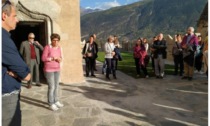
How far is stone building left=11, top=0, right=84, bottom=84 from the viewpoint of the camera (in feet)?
30.1

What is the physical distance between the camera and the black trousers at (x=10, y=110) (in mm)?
3021

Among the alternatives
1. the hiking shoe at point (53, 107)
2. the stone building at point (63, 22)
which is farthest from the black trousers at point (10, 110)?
the stone building at point (63, 22)

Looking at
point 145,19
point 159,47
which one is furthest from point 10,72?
point 145,19

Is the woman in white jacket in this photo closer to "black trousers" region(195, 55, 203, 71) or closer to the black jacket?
the black jacket

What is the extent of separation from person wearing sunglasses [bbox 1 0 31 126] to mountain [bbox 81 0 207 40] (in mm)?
116000

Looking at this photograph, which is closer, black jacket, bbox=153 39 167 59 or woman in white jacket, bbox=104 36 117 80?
woman in white jacket, bbox=104 36 117 80

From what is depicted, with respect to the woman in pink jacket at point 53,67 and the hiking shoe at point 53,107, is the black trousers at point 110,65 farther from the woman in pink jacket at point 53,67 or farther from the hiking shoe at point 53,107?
the hiking shoe at point 53,107

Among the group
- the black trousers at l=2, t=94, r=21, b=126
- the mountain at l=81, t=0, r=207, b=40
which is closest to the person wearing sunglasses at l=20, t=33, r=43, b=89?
the black trousers at l=2, t=94, r=21, b=126

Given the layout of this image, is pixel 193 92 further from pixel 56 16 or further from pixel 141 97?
pixel 56 16

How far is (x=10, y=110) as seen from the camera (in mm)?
3072

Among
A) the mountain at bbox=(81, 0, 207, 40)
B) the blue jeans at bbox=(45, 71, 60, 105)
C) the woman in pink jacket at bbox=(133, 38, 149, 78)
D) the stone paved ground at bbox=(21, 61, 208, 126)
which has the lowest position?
the stone paved ground at bbox=(21, 61, 208, 126)

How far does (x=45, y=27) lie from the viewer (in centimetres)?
960

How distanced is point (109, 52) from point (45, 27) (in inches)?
93.0

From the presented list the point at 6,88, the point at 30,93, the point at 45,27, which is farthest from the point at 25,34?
the point at 6,88
